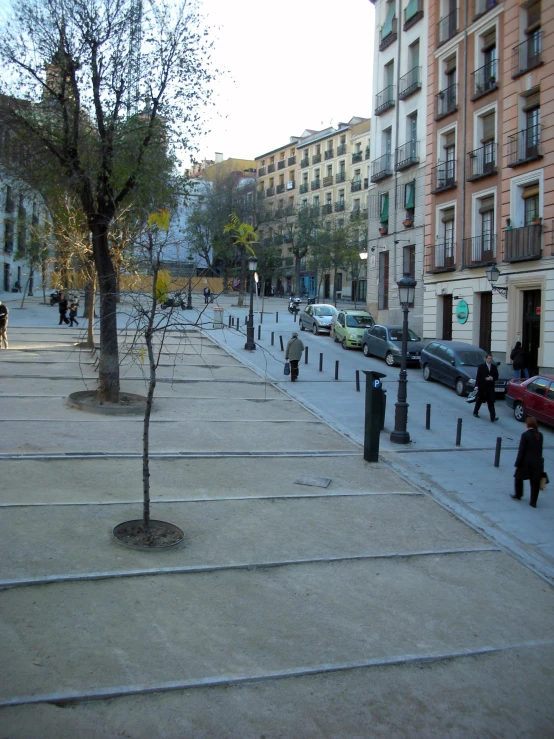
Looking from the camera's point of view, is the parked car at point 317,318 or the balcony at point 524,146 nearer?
the balcony at point 524,146

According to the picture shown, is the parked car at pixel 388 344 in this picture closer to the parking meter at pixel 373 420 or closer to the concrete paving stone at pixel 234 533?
the parking meter at pixel 373 420

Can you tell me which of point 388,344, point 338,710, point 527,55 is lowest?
point 338,710

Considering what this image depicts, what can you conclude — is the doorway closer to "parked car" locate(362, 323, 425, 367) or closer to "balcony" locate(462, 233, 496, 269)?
"balcony" locate(462, 233, 496, 269)

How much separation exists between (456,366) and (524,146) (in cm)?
938

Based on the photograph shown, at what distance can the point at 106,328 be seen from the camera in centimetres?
1547

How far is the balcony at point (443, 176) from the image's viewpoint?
95.1 ft

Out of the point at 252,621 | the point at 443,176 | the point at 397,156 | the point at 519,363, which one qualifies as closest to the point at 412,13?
the point at 397,156

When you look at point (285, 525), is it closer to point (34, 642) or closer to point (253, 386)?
point (34, 642)

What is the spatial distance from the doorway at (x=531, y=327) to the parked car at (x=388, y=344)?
3.79m

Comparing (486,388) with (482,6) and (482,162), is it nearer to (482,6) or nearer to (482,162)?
(482,162)

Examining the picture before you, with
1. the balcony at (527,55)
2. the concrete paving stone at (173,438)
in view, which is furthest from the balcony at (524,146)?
the concrete paving stone at (173,438)

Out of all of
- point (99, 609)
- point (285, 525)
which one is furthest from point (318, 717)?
point (285, 525)

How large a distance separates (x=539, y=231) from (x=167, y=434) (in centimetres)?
1598

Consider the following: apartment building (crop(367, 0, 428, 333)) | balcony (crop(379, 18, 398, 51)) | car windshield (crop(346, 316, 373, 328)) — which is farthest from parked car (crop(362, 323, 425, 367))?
balcony (crop(379, 18, 398, 51))
